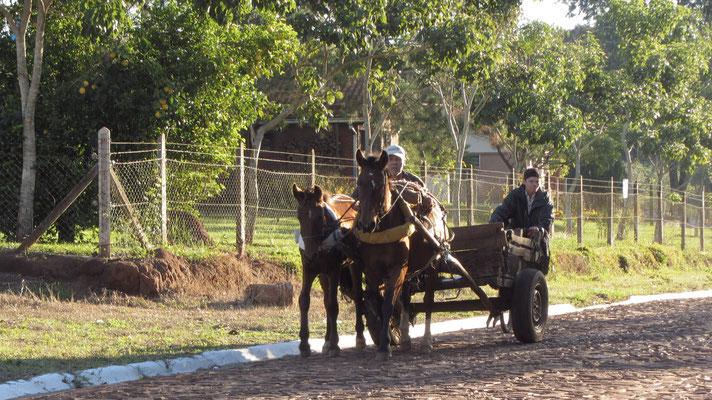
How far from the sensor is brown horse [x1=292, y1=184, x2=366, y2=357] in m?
9.22

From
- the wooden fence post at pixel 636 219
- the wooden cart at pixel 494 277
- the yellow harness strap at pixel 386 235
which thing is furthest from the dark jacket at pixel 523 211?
the wooden fence post at pixel 636 219

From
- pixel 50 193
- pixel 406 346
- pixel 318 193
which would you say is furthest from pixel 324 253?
pixel 50 193

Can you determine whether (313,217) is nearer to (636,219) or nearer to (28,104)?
(28,104)

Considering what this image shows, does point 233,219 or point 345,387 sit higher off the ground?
point 233,219

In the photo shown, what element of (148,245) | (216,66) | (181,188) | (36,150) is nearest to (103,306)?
(148,245)

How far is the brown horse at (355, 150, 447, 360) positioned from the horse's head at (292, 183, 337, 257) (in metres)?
0.40

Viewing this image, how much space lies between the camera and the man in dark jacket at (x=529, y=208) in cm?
1159

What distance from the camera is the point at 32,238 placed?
545 inches

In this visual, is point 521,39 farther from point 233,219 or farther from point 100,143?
point 100,143

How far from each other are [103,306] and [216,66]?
227 inches

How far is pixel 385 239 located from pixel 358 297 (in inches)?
49.8

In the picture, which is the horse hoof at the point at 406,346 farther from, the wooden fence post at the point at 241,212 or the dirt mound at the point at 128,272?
the wooden fence post at the point at 241,212

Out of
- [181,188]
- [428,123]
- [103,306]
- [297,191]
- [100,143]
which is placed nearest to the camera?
[297,191]

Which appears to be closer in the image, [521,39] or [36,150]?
[36,150]
